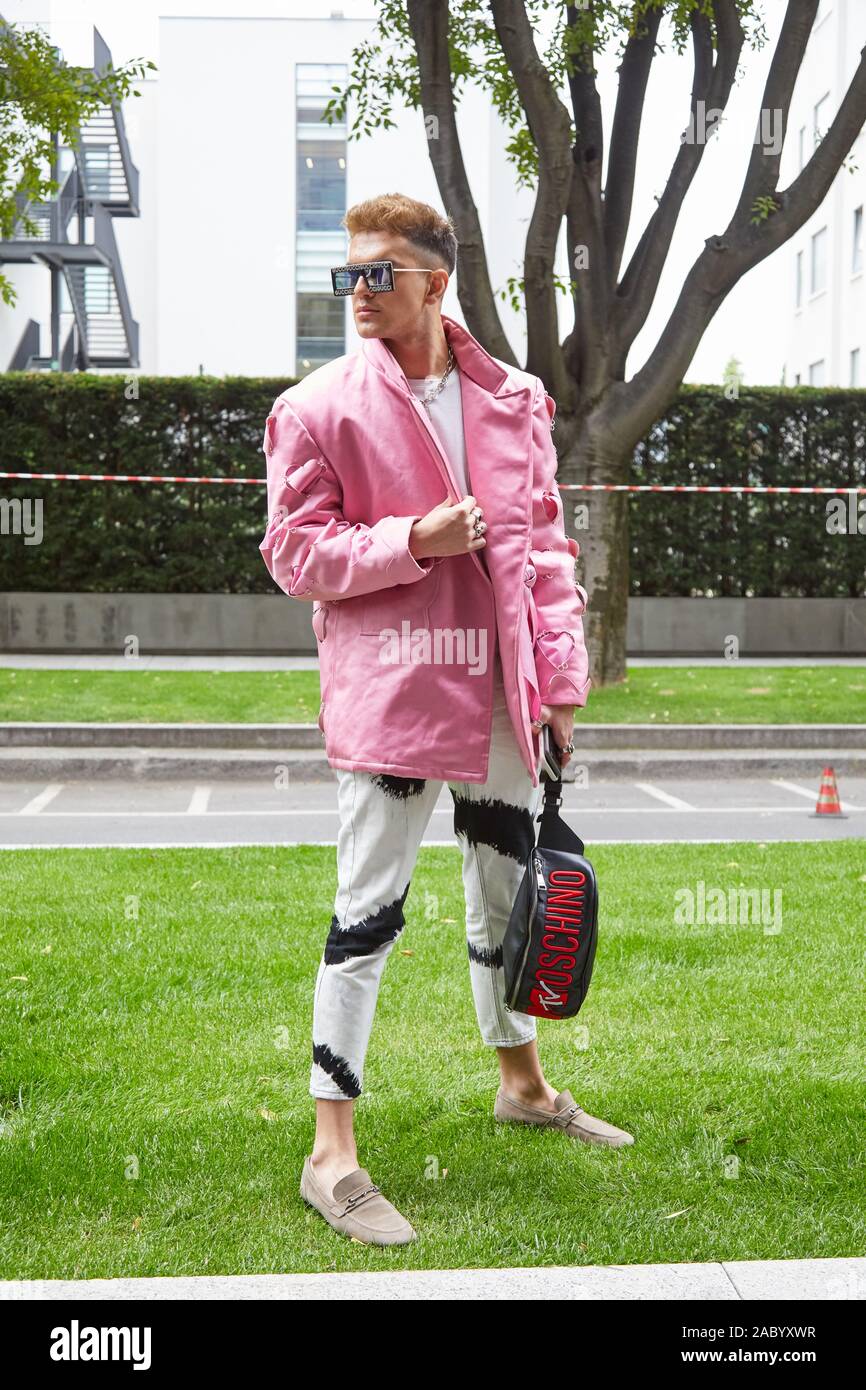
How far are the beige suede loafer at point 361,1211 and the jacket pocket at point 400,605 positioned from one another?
107 cm

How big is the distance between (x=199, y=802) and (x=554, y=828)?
18.5 feet

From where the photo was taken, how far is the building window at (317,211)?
37.8 metres

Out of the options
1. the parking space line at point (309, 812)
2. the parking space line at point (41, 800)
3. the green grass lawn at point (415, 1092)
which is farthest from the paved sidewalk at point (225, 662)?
the green grass lawn at point (415, 1092)

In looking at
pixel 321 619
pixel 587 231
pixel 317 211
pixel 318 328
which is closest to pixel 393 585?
pixel 321 619

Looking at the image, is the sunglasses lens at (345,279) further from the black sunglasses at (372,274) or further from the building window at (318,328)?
the building window at (318,328)

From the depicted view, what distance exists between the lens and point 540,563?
119 inches

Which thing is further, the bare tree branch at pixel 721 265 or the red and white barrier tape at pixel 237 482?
the red and white barrier tape at pixel 237 482

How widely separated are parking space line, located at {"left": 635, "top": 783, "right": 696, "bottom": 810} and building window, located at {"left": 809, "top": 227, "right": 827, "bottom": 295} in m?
24.9

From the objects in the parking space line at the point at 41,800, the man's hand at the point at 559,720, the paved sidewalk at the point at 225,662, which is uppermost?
the man's hand at the point at 559,720

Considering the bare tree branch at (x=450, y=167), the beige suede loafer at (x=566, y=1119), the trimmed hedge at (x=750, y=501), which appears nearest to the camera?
the beige suede loafer at (x=566, y=1119)

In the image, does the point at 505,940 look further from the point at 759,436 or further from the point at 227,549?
the point at 759,436

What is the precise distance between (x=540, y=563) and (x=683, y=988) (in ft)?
6.11
